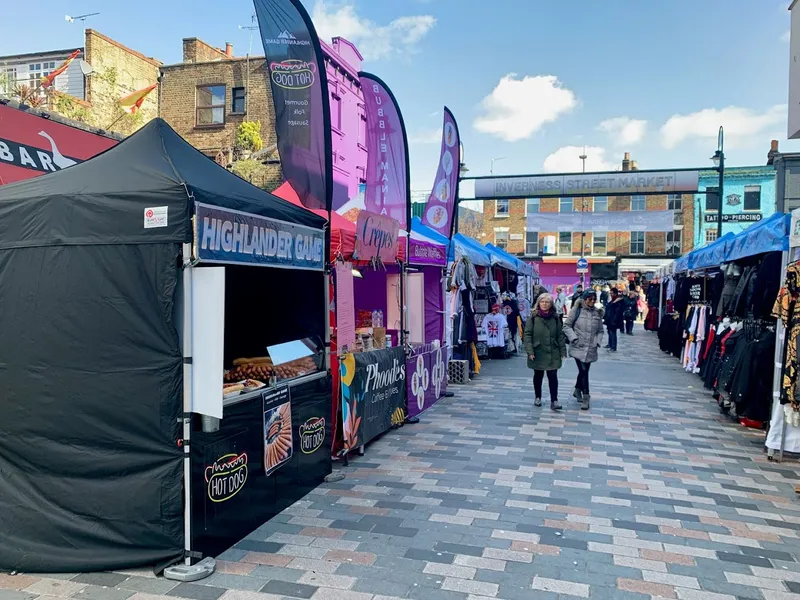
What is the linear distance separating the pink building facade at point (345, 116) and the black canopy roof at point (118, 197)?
1575 cm

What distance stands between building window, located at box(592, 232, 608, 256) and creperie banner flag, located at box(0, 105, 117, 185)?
39092 mm

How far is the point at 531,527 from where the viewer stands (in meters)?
4.42

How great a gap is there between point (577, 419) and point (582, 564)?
450 cm

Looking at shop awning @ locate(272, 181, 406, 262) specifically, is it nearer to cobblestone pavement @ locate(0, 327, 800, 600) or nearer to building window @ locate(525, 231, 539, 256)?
cobblestone pavement @ locate(0, 327, 800, 600)

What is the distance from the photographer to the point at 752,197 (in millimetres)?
38062

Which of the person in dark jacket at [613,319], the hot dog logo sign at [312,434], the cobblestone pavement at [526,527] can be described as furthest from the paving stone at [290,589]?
the person in dark jacket at [613,319]

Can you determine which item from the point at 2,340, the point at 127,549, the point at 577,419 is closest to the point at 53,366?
the point at 2,340

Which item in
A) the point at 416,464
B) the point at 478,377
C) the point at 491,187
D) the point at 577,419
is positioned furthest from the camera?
the point at 491,187

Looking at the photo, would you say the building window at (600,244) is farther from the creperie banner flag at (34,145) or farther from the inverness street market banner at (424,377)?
the creperie banner flag at (34,145)

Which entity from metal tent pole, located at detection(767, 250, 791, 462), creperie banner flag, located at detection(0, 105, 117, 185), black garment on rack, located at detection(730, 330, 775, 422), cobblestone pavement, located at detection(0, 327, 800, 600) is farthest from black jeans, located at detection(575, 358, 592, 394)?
creperie banner flag, located at detection(0, 105, 117, 185)

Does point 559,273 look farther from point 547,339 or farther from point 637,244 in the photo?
point 547,339

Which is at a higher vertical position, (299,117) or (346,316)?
(299,117)

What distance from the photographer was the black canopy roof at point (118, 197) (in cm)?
353

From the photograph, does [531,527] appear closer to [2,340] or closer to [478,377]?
[2,340]
